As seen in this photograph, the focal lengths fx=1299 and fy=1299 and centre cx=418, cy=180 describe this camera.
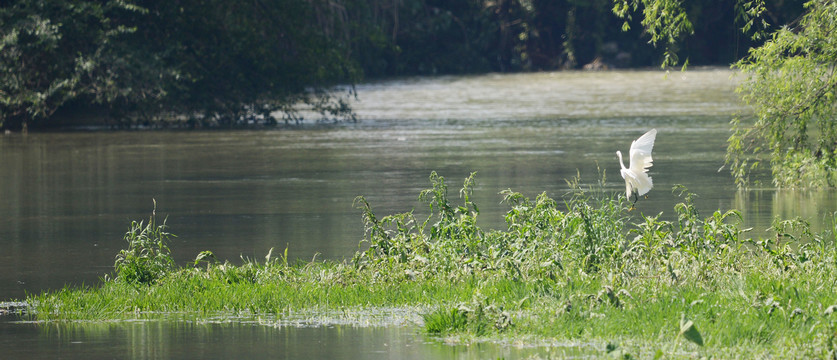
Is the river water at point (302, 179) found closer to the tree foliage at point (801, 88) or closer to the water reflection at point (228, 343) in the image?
the water reflection at point (228, 343)

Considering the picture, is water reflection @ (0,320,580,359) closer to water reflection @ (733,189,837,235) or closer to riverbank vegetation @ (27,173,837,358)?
riverbank vegetation @ (27,173,837,358)

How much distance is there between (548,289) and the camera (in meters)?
8.09

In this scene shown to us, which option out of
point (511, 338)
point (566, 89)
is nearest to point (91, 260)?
point (511, 338)

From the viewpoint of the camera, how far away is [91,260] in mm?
11156

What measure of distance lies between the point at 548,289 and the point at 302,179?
1015 cm

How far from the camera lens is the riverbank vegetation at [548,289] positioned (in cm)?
692

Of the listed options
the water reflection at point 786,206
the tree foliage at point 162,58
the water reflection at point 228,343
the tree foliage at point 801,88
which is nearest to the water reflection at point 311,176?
the water reflection at point 786,206

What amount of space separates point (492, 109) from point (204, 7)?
9302 mm

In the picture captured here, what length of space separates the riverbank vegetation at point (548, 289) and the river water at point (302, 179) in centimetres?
56

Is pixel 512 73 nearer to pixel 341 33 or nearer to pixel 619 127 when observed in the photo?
pixel 341 33

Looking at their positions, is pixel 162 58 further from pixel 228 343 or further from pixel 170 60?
pixel 228 343

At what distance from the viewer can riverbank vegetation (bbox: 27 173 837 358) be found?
6.92m

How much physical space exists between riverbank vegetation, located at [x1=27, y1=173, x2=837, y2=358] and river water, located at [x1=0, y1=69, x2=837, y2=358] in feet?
1.84

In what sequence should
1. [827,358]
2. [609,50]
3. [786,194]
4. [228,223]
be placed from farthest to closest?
[609,50]
[786,194]
[228,223]
[827,358]
